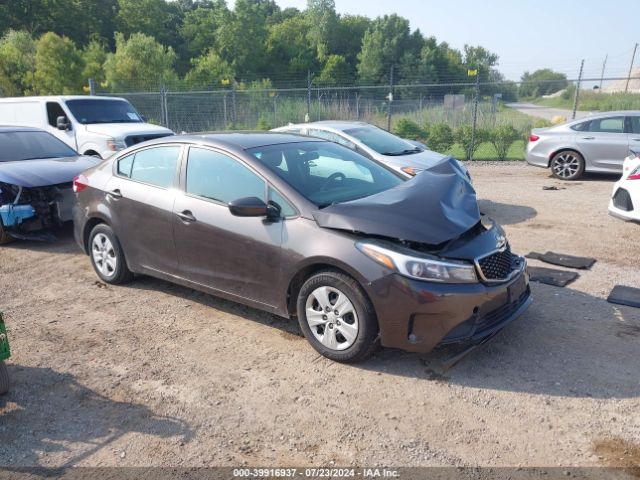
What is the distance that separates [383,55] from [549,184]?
67291 millimetres

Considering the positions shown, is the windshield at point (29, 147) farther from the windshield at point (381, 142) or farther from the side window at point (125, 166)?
the windshield at point (381, 142)

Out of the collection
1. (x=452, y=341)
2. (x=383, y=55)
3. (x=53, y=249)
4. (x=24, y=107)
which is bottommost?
(x=53, y=249)

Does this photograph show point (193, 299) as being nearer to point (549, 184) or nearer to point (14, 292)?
point (14, 292)

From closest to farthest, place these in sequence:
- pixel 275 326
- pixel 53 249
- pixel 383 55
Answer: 1. pixel 275 326
2. pixel 53 249
3. pixel 383 55

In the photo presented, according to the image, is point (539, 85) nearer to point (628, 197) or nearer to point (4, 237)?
point (628, 197)

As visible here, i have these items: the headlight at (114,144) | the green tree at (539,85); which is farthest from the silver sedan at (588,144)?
the headlight at (114,144)

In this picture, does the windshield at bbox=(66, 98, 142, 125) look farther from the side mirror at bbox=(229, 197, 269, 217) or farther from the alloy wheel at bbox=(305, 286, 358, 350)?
the alloy wheel at bbox=(305, 286, 358, 350)

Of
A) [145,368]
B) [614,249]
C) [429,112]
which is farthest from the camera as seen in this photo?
[429,112]

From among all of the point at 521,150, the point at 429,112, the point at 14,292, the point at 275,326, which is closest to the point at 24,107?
the point at 14,292

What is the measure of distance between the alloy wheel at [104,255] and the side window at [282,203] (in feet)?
7.23

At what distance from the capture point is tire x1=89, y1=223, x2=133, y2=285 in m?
5.46

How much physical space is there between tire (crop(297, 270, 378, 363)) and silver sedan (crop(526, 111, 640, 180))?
970 centimetres

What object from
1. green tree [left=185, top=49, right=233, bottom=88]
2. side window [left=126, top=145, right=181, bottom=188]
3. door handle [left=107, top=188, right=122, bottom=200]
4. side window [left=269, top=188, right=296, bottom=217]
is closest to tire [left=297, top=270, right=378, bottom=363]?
side window [left=269, top=188, right=296, bottom=217]

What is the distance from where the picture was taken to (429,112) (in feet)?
76.5
